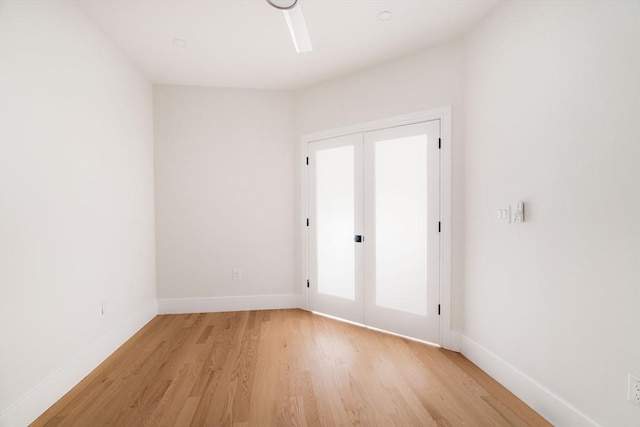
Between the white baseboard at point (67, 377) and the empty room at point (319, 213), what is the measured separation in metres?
0.02

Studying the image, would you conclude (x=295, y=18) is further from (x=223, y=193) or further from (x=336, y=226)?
(x=223, y=193)

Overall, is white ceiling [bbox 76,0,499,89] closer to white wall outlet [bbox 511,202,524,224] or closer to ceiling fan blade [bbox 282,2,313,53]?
ceiling fan blade [bbox 282,2,313,53]

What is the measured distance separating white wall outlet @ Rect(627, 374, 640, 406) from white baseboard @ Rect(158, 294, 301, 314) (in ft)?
9.75

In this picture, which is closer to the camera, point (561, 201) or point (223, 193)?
point (561, 201)

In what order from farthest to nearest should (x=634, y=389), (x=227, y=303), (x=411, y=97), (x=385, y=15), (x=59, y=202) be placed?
1. (x=227, y=303)
2. (x=411, y=97)
3. (x=385, y=15)
4. (x=59, y=202)
5. (x=634, y=389)

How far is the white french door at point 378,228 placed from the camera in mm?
2791

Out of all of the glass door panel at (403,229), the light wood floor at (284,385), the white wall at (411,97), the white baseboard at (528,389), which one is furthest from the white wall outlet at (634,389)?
the glass door panel at (403,229)

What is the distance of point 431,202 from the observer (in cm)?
276

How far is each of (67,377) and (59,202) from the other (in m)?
1.18

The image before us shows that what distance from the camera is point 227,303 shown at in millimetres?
3729

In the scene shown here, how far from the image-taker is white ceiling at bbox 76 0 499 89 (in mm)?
2227

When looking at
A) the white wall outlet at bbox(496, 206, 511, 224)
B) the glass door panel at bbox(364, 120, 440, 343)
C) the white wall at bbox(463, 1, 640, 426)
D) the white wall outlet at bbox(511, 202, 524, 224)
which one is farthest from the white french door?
the white wall outlet at bbox(511, 202, 524, 224)

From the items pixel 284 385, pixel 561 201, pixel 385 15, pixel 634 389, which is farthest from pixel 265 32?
pixel 634 389

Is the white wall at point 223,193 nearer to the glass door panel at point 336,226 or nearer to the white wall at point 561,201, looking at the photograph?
the glass door panel at point 336,226
